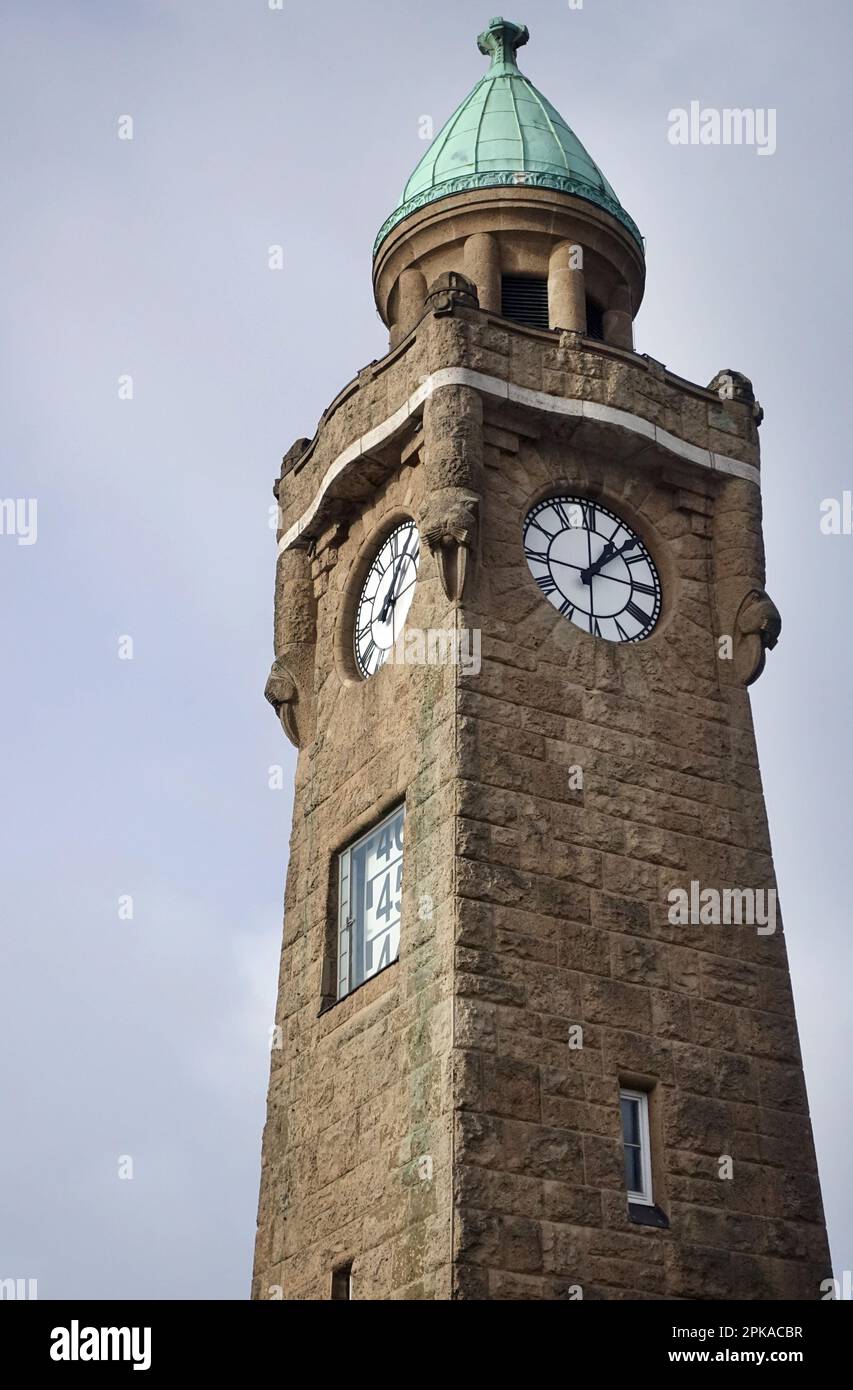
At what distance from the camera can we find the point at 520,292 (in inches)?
1024

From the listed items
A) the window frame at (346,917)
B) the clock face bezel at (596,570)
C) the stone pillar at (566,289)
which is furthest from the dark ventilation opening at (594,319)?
the window frame at (346,917)

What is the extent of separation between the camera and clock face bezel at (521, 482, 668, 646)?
22.8 meters

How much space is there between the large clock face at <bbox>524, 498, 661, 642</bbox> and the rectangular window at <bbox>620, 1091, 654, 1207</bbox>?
4.92m

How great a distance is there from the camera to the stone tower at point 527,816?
19.5 meters

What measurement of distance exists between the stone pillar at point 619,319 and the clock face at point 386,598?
4.07 metres

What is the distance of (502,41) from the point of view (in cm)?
2872

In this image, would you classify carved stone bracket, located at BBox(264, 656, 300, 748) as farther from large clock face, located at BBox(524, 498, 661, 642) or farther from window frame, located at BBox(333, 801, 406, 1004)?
large clock face, located at BBox(524, 498, 661, 642)

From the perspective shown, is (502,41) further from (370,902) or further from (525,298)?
(370,902)

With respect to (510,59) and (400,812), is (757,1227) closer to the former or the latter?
(400,812)

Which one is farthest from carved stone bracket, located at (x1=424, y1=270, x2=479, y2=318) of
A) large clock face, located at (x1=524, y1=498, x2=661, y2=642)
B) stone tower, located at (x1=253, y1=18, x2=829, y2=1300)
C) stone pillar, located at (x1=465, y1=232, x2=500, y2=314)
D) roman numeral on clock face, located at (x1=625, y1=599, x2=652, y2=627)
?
roman numeral on clock face, located at (x1=625, y1=599, x2=652, y2=627)

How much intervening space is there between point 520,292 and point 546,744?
6.89m

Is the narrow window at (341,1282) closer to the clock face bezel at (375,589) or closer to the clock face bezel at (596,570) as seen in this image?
the clock face bezel at (375,589)

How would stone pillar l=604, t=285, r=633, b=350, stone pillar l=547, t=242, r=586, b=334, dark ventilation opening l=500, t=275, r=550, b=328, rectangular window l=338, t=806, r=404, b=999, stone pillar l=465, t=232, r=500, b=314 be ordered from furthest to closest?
stone pillar l=604, t=285, r=633, b=350, dark ventilation opening l=500, t=275, r=550, b=328, stone pillar l=465, t=232, r=500, b=314, stone pillar l=547, t=242, r=586, b=334, rectangular window l=338, t=806, r=404, b=999
